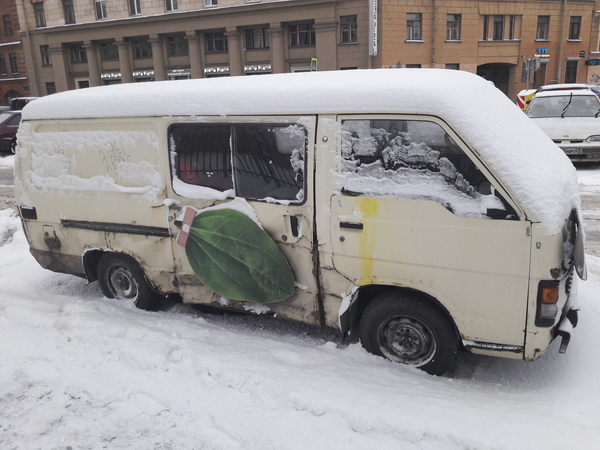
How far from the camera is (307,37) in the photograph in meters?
31.0

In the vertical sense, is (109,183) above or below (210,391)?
above

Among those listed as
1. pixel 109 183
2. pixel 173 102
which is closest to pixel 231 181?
pixel 173 102

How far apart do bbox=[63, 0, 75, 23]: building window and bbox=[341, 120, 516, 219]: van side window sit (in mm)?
39050

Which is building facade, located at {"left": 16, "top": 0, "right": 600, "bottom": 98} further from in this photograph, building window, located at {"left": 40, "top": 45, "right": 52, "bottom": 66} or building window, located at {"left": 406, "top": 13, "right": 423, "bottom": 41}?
building window, located at {"left": 40, "top": 45, "right": 52, "bottom": 66}

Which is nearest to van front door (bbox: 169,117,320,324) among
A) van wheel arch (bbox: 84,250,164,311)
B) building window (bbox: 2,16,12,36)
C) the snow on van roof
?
the snow on van roof

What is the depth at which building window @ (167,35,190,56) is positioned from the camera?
111 ft

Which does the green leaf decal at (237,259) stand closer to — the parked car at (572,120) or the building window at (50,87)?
the parked car at (572,120)

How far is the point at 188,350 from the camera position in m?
4.05

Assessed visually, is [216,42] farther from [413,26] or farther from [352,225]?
[352,225]

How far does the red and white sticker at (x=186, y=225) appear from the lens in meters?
4.43

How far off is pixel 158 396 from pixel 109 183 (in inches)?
86.6

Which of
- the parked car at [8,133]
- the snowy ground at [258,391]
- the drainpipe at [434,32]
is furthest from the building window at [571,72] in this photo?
the snowy ground at [258,391]

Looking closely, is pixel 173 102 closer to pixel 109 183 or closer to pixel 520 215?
pixel 109 183

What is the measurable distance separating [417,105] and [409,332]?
1.68 metres
